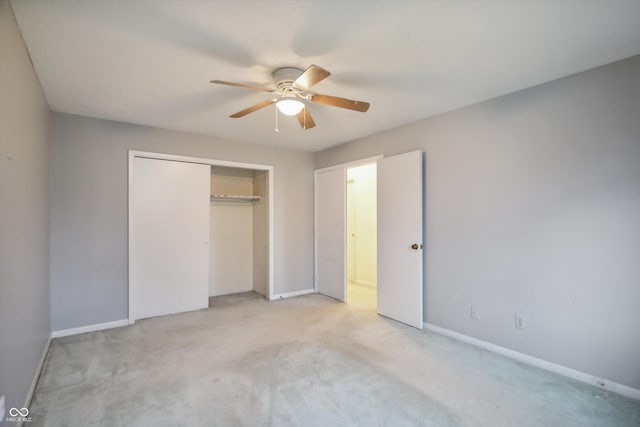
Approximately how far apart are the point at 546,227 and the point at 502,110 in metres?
1.14

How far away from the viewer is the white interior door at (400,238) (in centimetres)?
348

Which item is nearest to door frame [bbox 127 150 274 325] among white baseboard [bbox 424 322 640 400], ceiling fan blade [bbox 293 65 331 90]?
ceiling fan blade [bbox 293 65 331 90]

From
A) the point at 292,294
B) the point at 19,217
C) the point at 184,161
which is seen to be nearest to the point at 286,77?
the point at 19,217

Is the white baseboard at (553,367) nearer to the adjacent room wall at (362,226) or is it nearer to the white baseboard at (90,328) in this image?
the adjacent room wall at (362,226)

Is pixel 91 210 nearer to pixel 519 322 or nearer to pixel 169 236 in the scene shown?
pixel 169 236

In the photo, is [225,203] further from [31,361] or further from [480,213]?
[480,213]

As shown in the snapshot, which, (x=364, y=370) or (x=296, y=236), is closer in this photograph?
(x=364, y=370)

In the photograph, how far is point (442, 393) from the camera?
2.20 metres

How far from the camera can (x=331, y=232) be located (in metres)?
4.84

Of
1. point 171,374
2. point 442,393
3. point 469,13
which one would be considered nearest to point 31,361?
point 171,374

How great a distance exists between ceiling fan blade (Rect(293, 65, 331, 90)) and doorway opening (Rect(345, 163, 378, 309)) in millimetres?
3563

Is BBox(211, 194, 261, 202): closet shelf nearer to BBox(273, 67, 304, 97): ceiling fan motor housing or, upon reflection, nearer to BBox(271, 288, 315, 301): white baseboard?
BBox(271, 288, 315, 301): white baseboard

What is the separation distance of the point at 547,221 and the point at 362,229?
11.7 ft

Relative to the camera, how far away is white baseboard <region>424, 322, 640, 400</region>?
2.17m
